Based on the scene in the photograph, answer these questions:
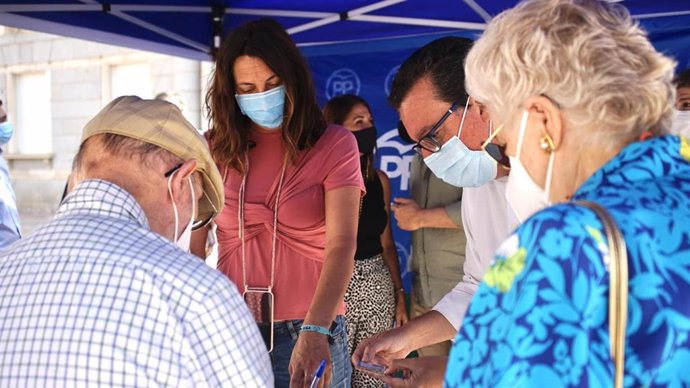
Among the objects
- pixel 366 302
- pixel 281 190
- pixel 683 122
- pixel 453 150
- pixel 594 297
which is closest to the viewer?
pixel 594 297

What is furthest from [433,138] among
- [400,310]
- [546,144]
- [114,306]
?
[400,310]

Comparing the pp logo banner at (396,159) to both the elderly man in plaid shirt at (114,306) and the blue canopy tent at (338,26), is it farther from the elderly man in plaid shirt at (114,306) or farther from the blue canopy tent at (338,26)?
the elderly man in plaid shirt at (114,306)

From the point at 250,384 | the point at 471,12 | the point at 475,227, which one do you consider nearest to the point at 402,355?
the point at 475,227

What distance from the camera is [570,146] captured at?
3.00 feet

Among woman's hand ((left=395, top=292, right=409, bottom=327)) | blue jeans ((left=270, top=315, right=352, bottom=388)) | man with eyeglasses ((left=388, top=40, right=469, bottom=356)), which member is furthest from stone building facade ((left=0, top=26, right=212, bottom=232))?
blue jeans ((left=270, top=315, right=352, bottom=388))

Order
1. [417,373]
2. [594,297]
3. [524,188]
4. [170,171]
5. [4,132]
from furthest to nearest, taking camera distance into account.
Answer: [4,132]
[417,373]
[170,171]
[524,188]
[594,297]

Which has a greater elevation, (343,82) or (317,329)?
(343,82)

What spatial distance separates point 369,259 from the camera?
3457 millimetres

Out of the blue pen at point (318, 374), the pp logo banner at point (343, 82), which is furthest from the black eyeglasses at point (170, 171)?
the pp logo banner at point (343, 82)

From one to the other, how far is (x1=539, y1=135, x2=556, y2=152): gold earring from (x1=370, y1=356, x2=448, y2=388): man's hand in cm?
80

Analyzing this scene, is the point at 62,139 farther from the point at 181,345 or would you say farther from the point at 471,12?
the point at 181,345

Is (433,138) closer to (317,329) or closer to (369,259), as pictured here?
(317,329)

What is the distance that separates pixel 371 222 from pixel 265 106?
1532mm

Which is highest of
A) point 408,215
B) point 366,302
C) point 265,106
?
point 265,106
